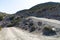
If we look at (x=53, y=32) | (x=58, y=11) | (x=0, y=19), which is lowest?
(x=0, y=19)

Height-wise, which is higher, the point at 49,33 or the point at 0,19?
the point at 49,33

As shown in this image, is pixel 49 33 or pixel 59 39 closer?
pixel 59 39

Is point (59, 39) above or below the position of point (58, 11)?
above

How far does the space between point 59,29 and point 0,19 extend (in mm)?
103790

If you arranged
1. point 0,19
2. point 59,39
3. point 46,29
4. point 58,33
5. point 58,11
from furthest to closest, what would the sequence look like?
point 0,19 < point 58,11 < point 46,29 < point 58,33 < point 59,39

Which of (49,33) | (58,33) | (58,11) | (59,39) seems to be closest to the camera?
(59,39)

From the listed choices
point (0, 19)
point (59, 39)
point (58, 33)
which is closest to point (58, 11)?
point (58, 33)

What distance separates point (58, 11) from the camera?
64062 millimetres

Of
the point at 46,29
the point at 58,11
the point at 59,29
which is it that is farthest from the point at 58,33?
the point at 58,11

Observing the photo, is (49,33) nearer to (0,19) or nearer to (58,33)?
(58,33)

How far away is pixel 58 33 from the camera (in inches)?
1313

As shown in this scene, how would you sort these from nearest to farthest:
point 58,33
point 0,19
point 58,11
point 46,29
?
1. point 58,33
2. point 46,29
3. point 58,11
4. point 0,19

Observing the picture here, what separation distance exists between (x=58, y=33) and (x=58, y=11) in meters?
31.4

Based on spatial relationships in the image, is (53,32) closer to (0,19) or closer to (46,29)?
(46,29)
